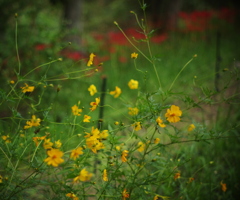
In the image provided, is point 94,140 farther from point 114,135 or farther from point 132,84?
point 132,84

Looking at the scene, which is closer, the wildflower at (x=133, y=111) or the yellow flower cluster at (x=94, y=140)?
the yellow flower cluster at (x=94, y=140)

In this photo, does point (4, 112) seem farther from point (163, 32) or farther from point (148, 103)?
point (163, 32)

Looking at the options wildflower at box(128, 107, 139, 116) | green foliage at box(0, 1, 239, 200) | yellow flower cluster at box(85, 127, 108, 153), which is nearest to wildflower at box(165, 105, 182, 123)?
green foliage at box(0, 1, 239, 200)

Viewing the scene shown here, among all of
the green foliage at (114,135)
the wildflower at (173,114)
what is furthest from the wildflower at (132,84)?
the wildflower at (173,114)

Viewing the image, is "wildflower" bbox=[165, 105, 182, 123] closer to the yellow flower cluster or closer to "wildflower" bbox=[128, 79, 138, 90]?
"wildflower" bbox=[128, 79, 138, 90]

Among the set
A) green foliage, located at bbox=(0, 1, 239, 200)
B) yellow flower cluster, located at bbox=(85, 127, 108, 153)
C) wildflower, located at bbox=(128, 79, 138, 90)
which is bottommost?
green foliage, located at bbox=(0, 1, 239, 200)

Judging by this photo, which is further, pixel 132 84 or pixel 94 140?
pixel 132 84

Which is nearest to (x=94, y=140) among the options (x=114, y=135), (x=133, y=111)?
(x=114, y=135)

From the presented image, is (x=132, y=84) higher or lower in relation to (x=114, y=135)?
higher

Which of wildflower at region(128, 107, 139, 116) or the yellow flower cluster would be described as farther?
wildflower at region(128, 107, 139, 116)

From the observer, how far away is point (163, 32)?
6.17 m

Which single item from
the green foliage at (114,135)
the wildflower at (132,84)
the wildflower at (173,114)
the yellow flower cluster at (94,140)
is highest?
the wildflower at (132,84)

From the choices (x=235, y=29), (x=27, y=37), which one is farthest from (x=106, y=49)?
(x=235, y=29)

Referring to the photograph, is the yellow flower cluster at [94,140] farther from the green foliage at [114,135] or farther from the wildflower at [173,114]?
the wildflower at [173,114]
